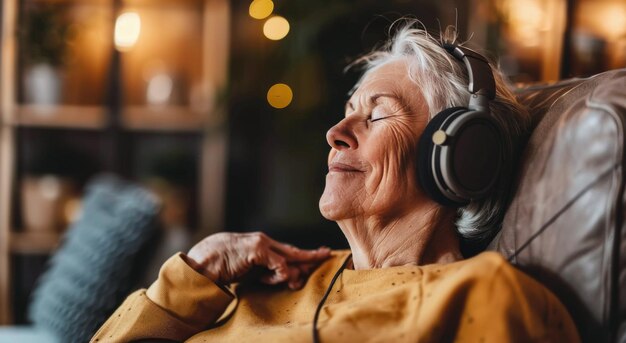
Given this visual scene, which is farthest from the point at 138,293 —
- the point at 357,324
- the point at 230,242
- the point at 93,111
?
the point at 93,111

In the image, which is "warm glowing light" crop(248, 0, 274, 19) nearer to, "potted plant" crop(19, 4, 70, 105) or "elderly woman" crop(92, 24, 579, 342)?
"potted plant" crop(19, 4, 70, 105)

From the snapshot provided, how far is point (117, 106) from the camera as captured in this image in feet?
11.3

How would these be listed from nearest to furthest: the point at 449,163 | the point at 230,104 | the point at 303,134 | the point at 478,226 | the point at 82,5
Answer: the point at 449,163, the point at 478,226, the point at 303,134, the point at 230,104, the point at 82,5

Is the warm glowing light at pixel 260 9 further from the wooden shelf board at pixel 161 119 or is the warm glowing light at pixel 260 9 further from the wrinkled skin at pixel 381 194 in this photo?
the wrinkled skin at pixel 381 194

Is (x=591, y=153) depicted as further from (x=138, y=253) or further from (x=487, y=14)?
(x=487, y=14)

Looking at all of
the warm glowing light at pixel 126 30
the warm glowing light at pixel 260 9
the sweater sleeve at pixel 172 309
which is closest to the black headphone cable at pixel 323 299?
the sweater sleeve at pixel 172 309

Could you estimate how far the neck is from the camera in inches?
45.4

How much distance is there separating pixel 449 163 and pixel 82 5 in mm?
3007

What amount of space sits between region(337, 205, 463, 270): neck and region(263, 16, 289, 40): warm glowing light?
2095mm

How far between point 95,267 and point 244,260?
2.41 feet

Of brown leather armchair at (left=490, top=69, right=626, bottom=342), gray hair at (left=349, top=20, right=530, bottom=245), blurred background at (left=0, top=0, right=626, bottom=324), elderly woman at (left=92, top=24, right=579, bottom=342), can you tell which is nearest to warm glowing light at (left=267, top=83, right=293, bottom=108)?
blurred background at (left=0, top=0, right=626, bottom=324)

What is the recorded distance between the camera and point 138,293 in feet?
4.16

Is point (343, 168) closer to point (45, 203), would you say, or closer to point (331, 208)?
point (331, 208)

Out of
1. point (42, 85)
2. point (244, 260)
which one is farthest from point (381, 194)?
point (42, 85)
